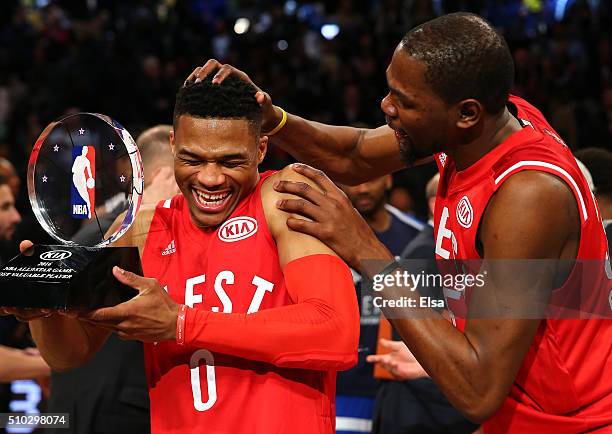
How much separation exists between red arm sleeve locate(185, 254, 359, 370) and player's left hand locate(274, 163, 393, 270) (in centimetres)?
8

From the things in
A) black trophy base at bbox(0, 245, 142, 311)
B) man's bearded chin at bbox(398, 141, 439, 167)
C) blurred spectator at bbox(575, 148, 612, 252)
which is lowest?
blurred spectator at bbox(575, 148, 612, 252)

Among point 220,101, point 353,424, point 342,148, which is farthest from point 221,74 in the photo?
point 353,424

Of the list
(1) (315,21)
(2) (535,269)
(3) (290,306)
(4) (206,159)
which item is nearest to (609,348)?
(2) (535,269)

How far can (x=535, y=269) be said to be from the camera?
7.95 ft

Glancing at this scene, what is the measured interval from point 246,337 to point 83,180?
71 cm

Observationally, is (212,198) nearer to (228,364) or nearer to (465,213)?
(228,364)

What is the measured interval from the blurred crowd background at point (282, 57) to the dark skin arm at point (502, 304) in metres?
6.56

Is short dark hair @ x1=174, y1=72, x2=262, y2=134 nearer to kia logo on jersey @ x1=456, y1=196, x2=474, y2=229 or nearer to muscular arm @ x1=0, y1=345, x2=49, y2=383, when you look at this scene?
kia logo on jersey @ x1=456, y1=196, x2=474, y2=229

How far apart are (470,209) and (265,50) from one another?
31.9 feet

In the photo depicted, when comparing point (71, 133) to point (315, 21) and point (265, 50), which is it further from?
point (315, 21)

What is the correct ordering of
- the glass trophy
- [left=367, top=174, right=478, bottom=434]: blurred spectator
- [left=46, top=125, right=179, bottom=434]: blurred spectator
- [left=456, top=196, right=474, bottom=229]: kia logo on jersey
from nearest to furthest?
[left=456, top=196, right=474, bottom=229]: kia logo on jersey < the glass trophy < [left=46, top=125, right=179, bottom=434]: blurred spectator < [left=367, top=174, right=478, bottom=434]: blurred spectator

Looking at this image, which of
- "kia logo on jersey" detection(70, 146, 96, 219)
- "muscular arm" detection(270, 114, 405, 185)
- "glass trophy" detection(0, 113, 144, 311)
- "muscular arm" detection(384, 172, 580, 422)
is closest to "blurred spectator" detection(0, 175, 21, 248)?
"muscular arm" detection(270, 114, 405, 185)

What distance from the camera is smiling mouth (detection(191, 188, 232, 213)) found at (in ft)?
9.11

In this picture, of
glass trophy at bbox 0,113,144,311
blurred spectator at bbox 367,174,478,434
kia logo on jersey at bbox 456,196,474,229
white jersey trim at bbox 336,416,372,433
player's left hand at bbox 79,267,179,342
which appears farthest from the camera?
white jersey trim at bbox 336,416,372,433
